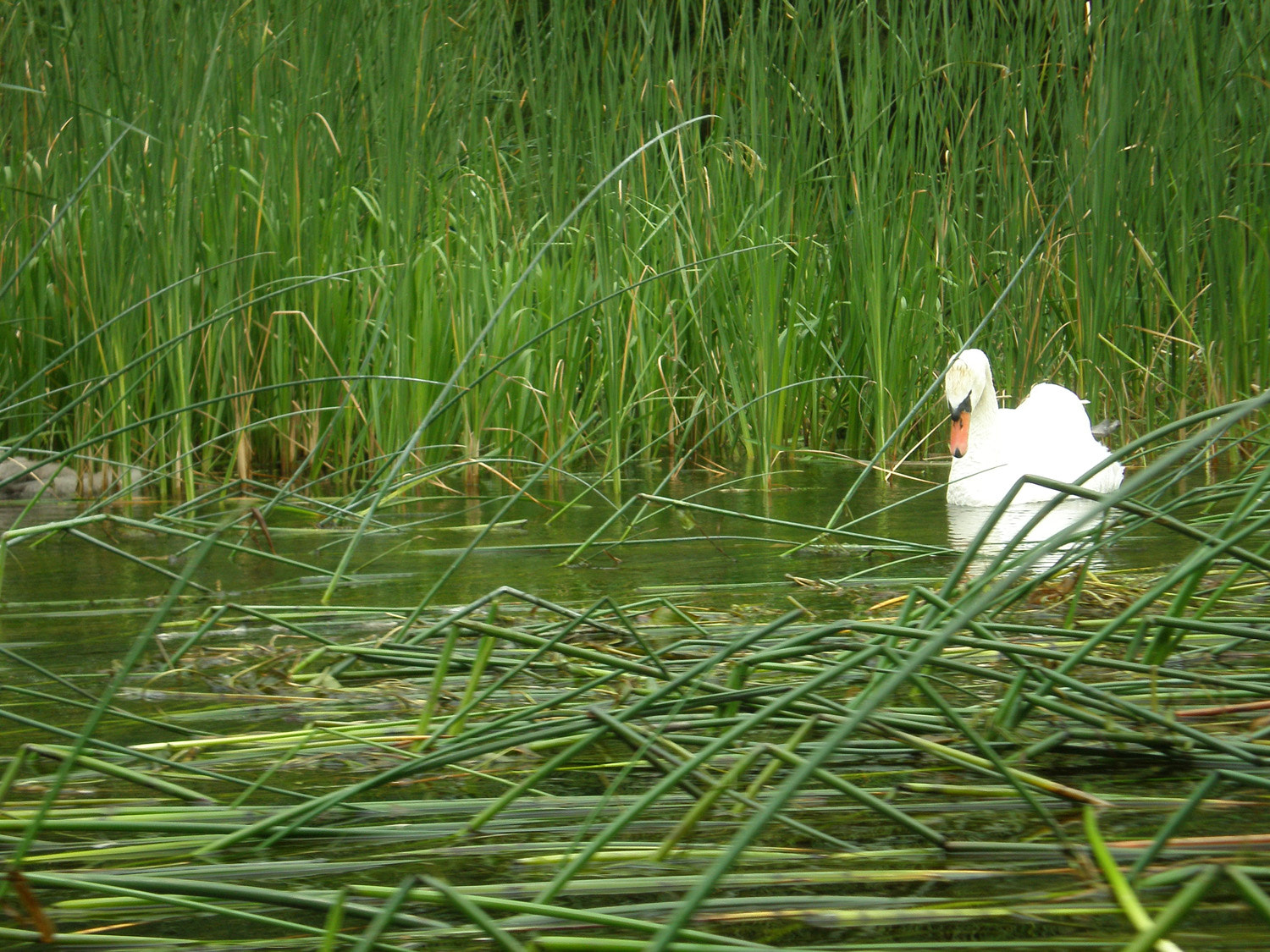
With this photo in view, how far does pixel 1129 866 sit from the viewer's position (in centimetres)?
98

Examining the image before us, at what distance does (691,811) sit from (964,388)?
3203 millimetres

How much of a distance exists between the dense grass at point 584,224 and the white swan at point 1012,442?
0.28 metres

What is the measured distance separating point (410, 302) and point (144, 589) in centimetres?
152

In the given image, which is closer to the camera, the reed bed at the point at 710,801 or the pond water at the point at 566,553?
the reed bed at the point at 710,801

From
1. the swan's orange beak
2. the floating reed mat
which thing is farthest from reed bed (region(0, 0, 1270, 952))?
the swan's orange beak

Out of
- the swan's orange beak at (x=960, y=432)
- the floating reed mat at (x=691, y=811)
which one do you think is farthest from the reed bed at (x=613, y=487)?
the swan's orange beak at (x=960, y=432)

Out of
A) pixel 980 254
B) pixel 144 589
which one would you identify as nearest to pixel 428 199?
pixel 980 254

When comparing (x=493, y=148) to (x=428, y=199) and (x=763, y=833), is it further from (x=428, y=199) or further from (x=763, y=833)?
(x=763, y=833)

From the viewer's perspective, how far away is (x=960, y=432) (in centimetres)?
396

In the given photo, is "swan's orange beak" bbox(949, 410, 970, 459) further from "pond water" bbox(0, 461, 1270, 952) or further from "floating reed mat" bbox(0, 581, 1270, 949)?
"floating reed mat" bbox(0, 581, 1270, 949)

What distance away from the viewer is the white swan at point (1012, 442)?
353 centimetres

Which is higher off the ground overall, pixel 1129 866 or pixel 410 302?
pixel 1129 866

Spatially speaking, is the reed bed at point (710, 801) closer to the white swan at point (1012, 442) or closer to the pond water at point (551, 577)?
the pond water at point (551, 577)

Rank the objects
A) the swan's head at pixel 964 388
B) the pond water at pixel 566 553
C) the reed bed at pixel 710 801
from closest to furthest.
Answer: the reed bed at pixel 710 801
the pond water at pixel 566 553
the swan's head at pixel 964 388
